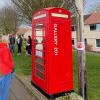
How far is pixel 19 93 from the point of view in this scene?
352 inches

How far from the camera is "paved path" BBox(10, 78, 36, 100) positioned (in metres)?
8.35

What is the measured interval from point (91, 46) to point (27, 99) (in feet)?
146

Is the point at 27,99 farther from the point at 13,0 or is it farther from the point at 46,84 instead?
the point at 13,0

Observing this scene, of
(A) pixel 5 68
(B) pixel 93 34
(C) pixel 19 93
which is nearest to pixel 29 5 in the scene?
(C) pixel 19 93

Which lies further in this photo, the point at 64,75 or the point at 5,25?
the point at 5,25

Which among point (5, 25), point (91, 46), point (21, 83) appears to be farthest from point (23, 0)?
point (5, 25)

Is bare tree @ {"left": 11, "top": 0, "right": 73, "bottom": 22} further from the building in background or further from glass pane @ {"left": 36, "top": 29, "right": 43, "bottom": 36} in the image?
the building in background

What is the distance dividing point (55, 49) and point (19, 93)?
6.55 feet

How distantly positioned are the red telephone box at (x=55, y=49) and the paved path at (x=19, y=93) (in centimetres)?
54

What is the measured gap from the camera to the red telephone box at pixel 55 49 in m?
7.78

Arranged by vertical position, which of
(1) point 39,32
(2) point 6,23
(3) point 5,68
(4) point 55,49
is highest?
(2) point 6,23

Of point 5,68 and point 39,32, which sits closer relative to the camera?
point 5,68

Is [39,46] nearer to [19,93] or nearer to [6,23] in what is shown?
[19,93]

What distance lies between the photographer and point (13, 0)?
2545 centimetres
